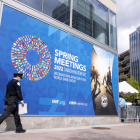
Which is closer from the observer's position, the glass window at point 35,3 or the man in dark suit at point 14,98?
the man in dark suit at point 14,98

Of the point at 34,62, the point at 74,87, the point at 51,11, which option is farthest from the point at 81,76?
the point at 51,11

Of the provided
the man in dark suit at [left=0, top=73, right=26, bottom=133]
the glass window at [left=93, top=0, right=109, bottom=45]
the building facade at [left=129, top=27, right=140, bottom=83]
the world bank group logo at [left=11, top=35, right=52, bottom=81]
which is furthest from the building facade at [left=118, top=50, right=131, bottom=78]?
the man in dark suit at [left=0, top=73, right=26, bottom=133]

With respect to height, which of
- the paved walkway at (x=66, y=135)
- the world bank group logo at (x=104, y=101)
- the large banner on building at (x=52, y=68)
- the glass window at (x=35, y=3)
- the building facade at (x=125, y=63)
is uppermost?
the building facade at (x=125, y=63)

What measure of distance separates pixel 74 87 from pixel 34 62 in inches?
102

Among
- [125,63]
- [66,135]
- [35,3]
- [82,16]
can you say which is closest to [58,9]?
[35,3]

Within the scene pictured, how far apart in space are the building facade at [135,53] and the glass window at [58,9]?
235ft

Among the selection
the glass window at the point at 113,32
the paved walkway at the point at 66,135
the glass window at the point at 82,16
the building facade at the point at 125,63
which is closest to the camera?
the paved walkway at the point at 66,135

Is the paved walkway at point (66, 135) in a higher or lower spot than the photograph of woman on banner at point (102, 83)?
lower

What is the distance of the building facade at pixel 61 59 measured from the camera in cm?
679

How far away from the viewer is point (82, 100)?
29.8 ft

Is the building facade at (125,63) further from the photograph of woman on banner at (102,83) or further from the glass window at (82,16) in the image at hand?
the glass window at (82,16)

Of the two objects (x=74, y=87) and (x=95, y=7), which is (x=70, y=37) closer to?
(x=74, y=87)

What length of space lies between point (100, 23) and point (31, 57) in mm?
5954

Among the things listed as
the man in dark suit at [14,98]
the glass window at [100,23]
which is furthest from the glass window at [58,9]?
the man in dark suit at [14,98]
